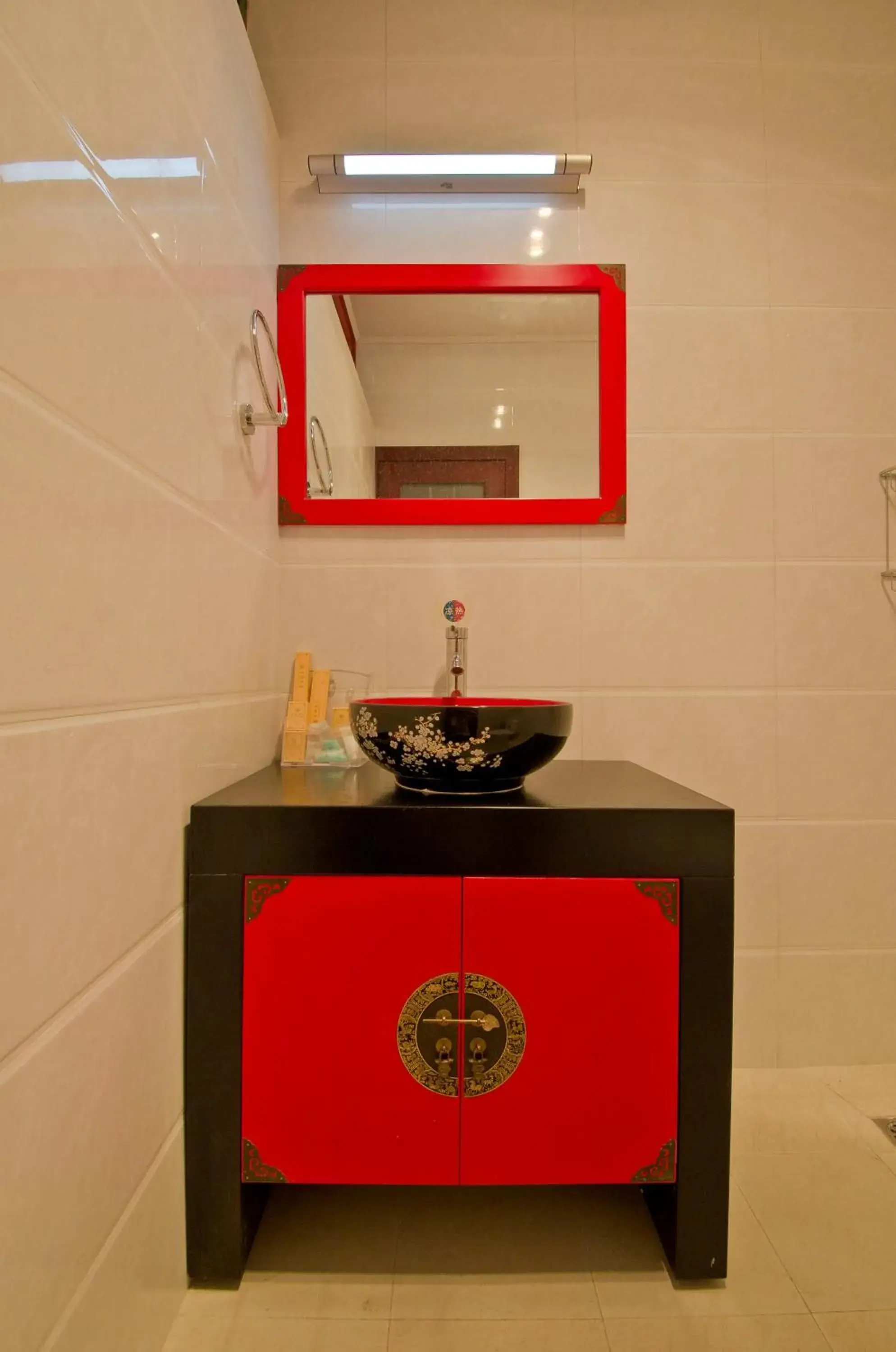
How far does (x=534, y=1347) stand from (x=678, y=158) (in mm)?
2232

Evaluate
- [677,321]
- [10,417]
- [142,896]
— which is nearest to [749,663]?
[677,321]

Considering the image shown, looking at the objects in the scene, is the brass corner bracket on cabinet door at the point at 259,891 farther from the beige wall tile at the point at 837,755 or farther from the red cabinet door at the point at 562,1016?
the beige wall tile at the point at 837,755

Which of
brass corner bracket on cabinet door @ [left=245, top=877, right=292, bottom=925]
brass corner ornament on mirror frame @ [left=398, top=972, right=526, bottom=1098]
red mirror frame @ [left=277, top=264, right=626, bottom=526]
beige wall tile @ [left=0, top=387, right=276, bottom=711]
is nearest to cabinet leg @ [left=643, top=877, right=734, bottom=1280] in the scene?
brass corner ornament on mirror frame @ [left=398, top=972, right=526, bottom=1098]

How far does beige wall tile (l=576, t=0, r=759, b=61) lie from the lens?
5.68 feet

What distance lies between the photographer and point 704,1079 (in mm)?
1094

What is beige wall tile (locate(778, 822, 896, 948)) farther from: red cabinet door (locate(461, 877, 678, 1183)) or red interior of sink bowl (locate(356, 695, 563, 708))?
red cabinet door (locate(461, 877, 678, 1183))

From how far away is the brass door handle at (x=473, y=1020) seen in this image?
1095mm

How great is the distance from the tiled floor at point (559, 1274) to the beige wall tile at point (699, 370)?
1512mm

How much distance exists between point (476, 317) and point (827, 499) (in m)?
0.90

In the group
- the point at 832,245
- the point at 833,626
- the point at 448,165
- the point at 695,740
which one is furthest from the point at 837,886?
Answer: the point at 448,165

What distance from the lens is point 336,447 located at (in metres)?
1.73

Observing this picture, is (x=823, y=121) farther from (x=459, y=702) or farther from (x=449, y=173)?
(x=459, y=702)

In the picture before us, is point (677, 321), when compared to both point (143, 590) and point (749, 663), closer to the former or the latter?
point (749, 663)

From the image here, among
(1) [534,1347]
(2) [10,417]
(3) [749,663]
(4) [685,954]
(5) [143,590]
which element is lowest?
(1) [534,1347]
